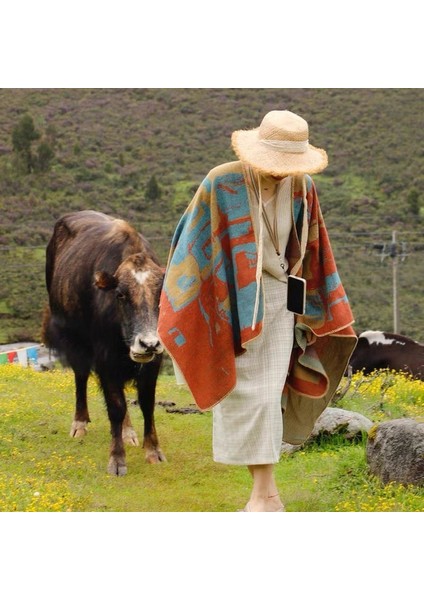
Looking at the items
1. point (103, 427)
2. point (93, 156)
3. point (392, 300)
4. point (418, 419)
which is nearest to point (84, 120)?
point (93, 156)

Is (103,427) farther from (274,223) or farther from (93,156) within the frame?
(93,156)

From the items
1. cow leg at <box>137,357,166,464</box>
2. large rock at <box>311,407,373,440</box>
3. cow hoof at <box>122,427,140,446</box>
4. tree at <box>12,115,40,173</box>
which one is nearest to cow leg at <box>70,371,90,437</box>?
cow hoof at <box>122,427,140,446</box>

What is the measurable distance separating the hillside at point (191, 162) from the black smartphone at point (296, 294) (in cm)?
2585

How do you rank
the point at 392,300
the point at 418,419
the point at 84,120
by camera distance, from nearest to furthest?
the point at 418,419 < the point at 392,300 < the point at 84,120

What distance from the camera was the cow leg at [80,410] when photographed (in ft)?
32.5

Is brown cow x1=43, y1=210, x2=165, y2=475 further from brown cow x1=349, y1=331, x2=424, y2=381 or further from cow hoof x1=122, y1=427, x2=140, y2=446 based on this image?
brown cow x1=349, y1=331, x2=424, y2=381

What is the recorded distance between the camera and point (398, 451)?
679 centimetres

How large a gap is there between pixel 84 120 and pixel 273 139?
38.4 m

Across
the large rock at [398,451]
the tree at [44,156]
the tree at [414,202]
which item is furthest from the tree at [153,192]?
the large rock at [398,451]

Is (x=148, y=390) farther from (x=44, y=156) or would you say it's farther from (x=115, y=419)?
(x=44, y=156)

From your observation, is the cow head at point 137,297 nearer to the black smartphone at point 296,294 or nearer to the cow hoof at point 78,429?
the cow hoof at point 78,429

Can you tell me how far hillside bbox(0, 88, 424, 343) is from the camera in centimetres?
3456

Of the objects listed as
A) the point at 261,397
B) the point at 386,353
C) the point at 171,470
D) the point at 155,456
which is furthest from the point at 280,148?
the point at 386,353

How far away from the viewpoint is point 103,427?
10.3 meters
